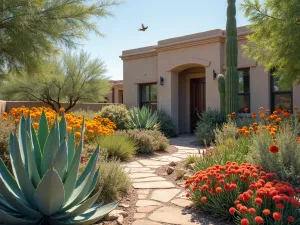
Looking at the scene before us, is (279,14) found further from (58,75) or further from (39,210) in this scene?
(58,75)

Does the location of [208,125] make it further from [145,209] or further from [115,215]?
[115,215]

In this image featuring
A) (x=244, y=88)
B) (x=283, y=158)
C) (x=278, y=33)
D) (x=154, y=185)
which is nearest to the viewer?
(x=283, y=158)

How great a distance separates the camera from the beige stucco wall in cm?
1562

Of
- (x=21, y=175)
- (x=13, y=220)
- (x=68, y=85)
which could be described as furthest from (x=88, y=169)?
(x=68, y=85)

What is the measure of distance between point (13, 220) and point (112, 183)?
1806mm

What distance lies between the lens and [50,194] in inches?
106

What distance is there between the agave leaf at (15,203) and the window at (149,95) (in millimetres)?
13047

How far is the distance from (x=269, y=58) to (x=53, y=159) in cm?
720

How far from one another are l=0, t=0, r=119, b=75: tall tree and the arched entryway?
8.41m

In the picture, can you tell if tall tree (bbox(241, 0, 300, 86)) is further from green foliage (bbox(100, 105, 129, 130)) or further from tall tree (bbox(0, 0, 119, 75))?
green foliage (bbox(100, 105, 129, 130))

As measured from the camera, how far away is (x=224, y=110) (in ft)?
38.1

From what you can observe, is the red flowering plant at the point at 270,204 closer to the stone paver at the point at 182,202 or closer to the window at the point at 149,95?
the stone paver at the point at 182,202

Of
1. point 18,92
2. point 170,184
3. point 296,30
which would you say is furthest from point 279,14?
point 18,92

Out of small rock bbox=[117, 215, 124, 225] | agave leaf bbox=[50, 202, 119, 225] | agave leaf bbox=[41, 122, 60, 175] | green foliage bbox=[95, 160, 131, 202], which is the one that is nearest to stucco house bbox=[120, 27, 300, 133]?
green foliage bbox=[95, 160, 131, 202]
